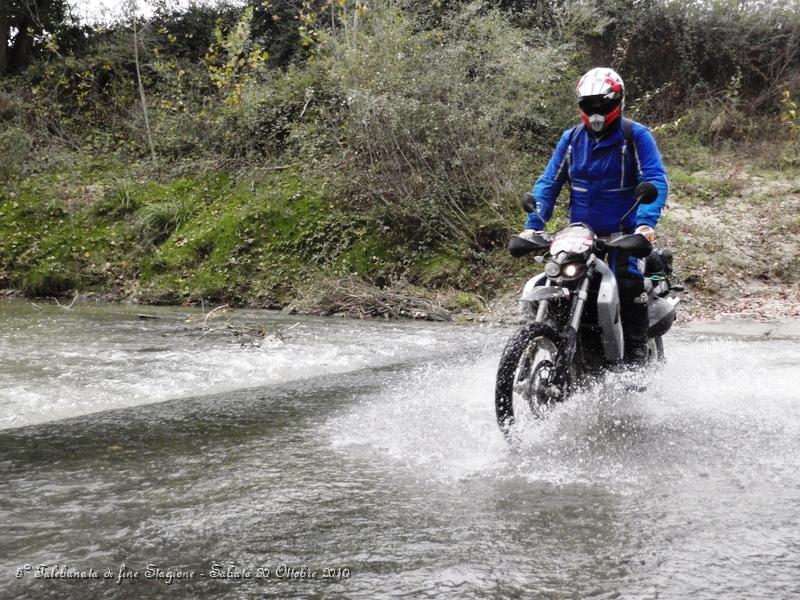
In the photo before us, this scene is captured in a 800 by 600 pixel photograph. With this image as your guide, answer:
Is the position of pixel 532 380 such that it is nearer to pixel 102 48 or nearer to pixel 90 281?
pixel 90 281

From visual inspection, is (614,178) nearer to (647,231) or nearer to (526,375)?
(647,231)

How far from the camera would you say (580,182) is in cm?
548

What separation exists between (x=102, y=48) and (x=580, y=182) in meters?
19.8

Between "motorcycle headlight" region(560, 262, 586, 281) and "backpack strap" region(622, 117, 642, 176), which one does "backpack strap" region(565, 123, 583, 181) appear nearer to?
"backpack strap" region(622, 117, 642, 176)

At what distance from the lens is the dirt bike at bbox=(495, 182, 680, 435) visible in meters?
4.55

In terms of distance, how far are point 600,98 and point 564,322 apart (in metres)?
1.47

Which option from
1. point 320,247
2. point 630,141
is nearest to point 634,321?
point 630,141

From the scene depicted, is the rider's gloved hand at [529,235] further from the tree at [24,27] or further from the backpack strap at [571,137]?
the tree at [24,27]

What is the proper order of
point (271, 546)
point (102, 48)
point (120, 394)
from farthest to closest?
point (102, 48) → point (120, 394) → point (271, 546)

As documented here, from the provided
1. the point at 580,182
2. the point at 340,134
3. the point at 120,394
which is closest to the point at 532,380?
the point at 580,182

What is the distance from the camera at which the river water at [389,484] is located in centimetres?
280

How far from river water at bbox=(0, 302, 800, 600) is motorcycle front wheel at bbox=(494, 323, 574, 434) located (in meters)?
0.18

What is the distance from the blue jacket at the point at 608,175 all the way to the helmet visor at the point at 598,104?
0.22 meters

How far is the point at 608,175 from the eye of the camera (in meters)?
5.39
